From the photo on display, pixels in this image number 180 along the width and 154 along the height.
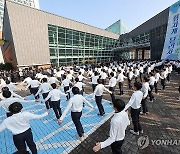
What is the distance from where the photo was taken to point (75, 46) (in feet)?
110

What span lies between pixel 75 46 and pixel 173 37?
25.8 meters

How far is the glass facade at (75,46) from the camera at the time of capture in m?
28.3

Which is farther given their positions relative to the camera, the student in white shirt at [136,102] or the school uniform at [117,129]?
the student in white shirt at [136,102]

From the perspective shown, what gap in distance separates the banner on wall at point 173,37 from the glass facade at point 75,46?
21981 millimetres

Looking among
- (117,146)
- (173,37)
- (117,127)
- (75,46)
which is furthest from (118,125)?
(75,46)

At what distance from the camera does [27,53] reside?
23.3 meters

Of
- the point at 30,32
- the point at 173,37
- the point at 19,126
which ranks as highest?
the point at 30,32

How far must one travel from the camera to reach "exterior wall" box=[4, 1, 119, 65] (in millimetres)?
21750

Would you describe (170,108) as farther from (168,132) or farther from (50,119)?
(50,119)

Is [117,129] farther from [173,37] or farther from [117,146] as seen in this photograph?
[173,37]

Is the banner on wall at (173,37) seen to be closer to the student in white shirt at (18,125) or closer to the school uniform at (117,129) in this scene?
the school uniform at (117,129)

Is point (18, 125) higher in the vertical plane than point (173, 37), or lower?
lower

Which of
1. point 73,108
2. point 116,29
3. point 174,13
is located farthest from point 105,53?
point 73,108

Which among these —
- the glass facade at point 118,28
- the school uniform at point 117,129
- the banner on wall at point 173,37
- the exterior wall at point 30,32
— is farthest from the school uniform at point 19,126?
the glass facade at point 118,28
